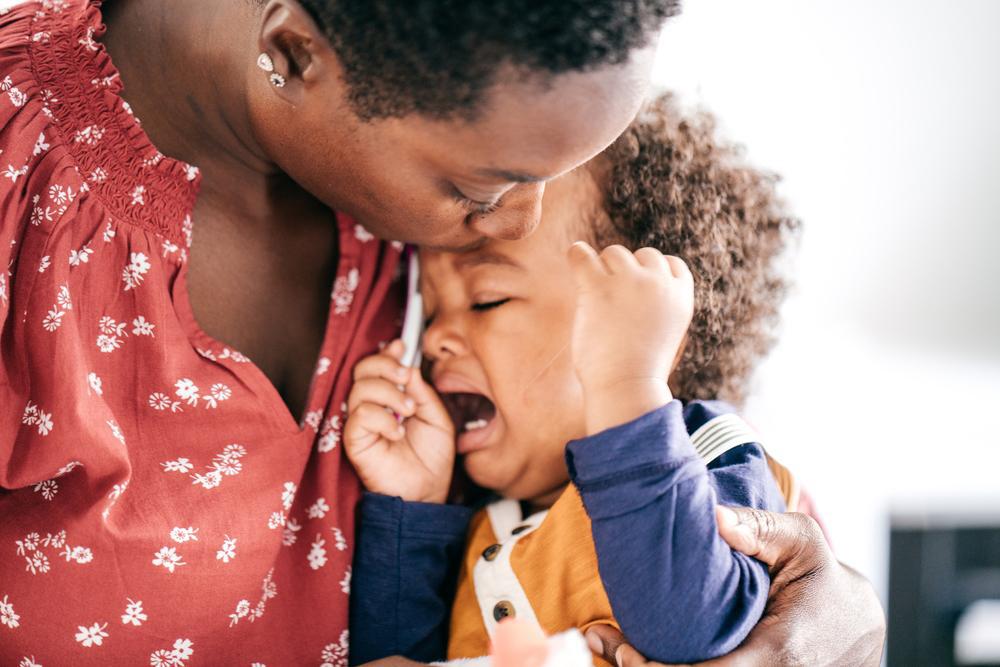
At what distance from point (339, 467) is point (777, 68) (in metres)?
1.35

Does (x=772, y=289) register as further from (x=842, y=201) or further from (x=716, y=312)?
(x=842, y=201)

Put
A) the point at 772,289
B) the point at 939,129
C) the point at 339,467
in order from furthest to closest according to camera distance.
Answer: the point at 939,129 < the point at 772,289 < the point at 339,467

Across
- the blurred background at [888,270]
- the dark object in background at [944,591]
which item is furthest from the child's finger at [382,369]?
the dark object in background at [944,591]

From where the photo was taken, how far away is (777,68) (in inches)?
79.8

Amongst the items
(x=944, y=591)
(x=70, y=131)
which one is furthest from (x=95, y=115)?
(x=944, y=591)

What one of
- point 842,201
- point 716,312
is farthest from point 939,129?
point 716,312

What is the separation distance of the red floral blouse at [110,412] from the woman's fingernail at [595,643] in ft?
1.04

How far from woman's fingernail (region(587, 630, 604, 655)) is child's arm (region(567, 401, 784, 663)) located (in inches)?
1.9

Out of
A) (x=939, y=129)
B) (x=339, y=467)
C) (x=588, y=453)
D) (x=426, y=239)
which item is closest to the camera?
(x=588, y=453)

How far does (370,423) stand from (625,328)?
0.32m

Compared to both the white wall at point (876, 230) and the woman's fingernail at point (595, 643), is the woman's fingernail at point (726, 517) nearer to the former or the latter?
the woman's fingernail at point (595, 643)

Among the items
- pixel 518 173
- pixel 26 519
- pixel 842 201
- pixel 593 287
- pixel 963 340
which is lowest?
pixel 963 340

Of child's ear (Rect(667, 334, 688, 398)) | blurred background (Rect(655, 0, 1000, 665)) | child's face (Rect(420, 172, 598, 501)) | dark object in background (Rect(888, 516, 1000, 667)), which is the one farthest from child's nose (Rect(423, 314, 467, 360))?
dark object in background (Rect(888, 516, 1000, 667))

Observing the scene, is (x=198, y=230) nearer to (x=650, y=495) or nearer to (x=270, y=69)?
(x=270, y=69)
